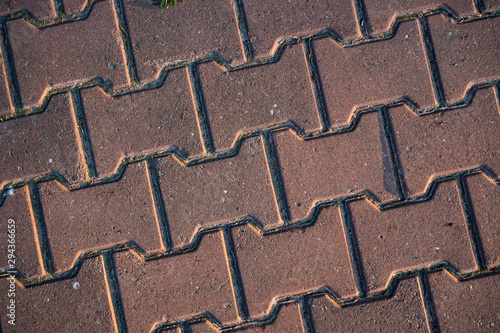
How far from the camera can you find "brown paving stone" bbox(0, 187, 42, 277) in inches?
63.0

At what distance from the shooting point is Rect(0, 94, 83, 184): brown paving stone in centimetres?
160

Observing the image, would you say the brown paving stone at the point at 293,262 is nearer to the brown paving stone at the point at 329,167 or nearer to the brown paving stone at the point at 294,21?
the brown paving stone at the point at 329,167

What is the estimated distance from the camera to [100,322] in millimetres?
1597

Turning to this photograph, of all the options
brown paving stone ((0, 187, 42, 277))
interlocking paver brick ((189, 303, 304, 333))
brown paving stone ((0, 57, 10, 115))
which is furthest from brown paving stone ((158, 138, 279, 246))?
brown paving stone ((0, 57, 10, 115))

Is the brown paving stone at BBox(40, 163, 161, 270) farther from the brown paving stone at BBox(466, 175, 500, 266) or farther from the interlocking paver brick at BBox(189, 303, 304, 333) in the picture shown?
the brown paving stone at BBox(466, 175, 500, 266)

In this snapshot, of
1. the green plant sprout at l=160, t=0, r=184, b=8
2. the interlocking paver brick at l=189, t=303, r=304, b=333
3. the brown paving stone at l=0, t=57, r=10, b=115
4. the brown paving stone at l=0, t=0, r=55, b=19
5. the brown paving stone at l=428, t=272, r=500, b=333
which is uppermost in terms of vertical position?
the brown paving stone at l=0, t=0, r=55, b=19

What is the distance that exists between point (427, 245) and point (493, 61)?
1.04 metres

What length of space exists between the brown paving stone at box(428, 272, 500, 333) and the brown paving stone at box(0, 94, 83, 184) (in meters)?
2.00

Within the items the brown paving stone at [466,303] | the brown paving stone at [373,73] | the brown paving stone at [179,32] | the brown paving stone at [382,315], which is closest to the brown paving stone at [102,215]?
the brown paving stone at [179,32]

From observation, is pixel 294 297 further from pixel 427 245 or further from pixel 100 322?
pixel 100 322

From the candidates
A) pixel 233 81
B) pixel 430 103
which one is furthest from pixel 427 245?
pixel 233 81

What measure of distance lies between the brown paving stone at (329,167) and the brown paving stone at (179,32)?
60 centimetres

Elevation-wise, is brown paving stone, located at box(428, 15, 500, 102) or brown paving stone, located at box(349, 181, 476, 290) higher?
brown paving stone, located at box(428, 15, 500, 102)

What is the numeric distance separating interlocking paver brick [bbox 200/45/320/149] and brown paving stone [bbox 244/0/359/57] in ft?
0.34
